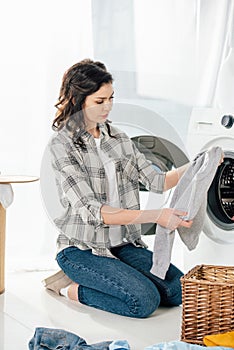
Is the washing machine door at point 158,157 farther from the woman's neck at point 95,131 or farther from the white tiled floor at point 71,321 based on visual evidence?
the white tiled floor at point 71,321

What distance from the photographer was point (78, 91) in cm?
261

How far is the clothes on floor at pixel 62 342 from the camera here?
209 centimetres

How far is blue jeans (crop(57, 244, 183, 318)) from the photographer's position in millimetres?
2551

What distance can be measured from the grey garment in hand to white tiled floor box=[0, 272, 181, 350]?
0.69 ft

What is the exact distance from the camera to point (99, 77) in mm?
2631

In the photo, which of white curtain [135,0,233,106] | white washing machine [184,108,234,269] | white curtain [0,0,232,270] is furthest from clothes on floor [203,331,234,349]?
white curtain [135,0,233,106]

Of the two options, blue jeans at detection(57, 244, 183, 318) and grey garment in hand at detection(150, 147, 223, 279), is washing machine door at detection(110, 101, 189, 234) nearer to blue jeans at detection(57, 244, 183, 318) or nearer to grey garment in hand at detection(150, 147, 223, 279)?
grey garment in hand at detection(150, 147, 223, 279)

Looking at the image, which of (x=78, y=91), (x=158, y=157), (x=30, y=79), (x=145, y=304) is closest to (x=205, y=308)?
(x=145, y=304)

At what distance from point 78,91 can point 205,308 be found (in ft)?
3.01

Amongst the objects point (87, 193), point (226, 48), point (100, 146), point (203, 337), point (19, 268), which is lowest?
point (19, 268)

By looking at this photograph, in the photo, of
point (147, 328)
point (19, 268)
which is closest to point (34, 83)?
point (19, 268)

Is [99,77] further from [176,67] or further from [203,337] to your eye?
[203,337]

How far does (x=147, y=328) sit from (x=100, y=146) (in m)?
0.67

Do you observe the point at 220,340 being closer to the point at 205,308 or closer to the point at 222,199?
the point at 205,308
